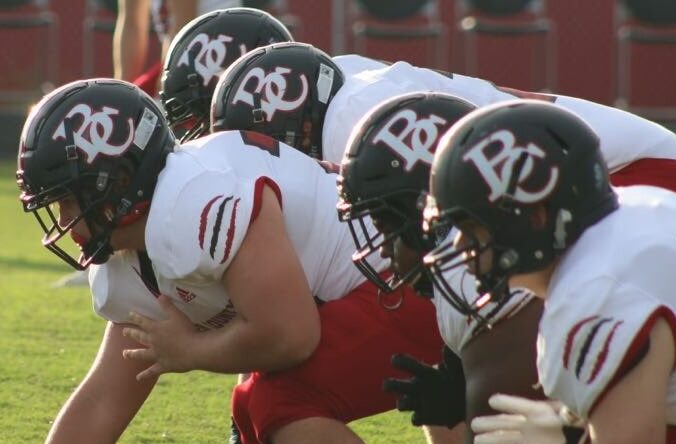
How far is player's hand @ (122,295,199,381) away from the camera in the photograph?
318 cm

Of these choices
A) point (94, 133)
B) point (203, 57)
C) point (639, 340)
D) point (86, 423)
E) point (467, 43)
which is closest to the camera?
point (639, 340)

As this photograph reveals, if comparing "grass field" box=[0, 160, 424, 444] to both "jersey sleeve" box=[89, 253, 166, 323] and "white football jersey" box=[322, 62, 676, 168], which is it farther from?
"white football jersey" box=[322, 62, 676, 168]

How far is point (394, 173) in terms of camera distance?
10.0 feet

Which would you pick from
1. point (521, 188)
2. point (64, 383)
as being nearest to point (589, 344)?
point (521, 188)

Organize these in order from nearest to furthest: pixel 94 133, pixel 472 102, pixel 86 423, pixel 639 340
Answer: pixel 639 340 → pixel 94 133 → pixel 86 423 → pixel 472 102

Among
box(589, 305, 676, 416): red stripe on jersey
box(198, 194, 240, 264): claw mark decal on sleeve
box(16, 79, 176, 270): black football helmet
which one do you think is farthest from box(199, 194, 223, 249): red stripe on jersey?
box(589, 305, 676, 416): red stripe on jersey

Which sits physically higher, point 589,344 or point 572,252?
point 572,252

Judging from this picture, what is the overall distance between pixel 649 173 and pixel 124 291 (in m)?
1.37

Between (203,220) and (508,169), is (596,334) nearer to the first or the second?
(508,169)

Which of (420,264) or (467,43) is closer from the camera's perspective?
(420,264)

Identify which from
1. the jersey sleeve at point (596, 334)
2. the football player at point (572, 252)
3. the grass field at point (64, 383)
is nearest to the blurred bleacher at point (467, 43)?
the grass field at point (64, 383)

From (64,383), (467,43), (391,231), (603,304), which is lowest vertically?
(467,43)

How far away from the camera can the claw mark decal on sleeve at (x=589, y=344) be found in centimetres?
236

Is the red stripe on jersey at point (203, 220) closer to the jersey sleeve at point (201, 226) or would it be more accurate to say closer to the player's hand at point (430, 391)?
the jersey sleeve at point (201, 226)
